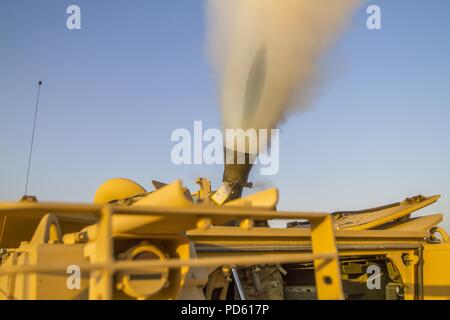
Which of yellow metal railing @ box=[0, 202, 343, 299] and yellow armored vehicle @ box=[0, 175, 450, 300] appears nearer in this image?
yellow metal railing @ box=[0, 202, 343, 299]

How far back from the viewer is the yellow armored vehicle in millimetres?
2842

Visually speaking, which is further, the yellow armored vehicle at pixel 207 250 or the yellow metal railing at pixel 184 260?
the yellow armored vehicle at pixel 207 250

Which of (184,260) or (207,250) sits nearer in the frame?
(184,260)

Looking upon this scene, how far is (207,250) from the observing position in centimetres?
481

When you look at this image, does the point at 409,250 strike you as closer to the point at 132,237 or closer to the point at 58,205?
the point at 132,237

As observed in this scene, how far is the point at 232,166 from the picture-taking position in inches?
340

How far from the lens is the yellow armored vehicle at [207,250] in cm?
284

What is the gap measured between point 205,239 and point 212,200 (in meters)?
3.07

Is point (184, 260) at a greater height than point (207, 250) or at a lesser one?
lesser
